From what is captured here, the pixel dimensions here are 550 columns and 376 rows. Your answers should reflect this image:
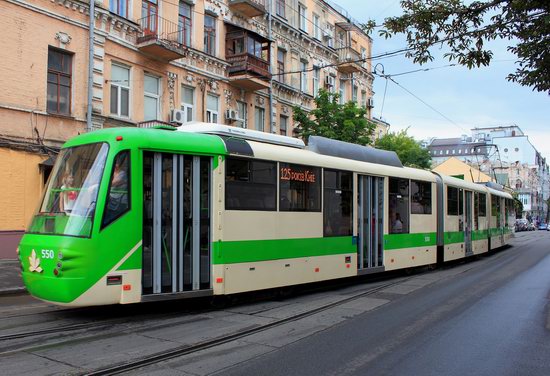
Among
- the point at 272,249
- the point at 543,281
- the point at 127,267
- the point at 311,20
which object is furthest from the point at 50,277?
the point at 311,20

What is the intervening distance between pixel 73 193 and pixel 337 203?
5694 mm

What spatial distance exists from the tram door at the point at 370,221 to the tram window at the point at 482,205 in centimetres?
976

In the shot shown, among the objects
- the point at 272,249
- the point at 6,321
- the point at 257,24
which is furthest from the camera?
the point at 257,24

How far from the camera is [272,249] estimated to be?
30.8ft

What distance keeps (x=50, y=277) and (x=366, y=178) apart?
7561mm

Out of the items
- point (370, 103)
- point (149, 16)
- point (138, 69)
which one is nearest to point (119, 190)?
point (138, 69)

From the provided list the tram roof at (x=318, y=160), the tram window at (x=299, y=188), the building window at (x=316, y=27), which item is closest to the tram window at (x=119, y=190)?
the tram roof at (x=318, y=160)

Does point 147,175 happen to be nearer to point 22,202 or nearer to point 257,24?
point 22,202

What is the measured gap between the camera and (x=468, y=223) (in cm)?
1883

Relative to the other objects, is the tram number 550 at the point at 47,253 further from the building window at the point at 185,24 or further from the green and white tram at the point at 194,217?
the building window at the point at 185,24

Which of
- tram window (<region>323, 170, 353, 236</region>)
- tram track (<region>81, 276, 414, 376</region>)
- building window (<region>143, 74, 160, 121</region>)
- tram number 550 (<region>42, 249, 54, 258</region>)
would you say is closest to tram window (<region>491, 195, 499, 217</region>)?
tram window (<region>323, 170, 353, 236</region>)

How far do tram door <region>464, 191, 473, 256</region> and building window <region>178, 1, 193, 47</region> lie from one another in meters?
13.1

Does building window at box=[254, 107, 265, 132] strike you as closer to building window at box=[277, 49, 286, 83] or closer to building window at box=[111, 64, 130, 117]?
building window at box=[277, 49, 286, 83]

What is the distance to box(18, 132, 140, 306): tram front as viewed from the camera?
6934 millimetres
